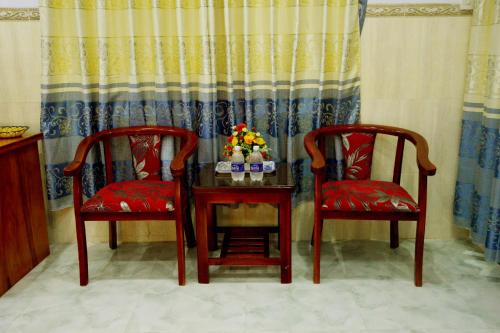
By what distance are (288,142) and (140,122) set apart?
3.04 feet

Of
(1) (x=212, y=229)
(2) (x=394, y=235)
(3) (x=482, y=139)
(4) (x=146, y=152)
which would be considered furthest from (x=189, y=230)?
(3) (x=482, y=139)

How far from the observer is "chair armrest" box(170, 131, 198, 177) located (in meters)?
2.52

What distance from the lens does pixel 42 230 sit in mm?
3025

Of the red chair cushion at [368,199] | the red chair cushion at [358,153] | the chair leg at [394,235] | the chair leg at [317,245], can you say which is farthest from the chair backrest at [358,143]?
the chair leg at [317,245]

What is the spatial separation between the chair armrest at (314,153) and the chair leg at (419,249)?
59 cm

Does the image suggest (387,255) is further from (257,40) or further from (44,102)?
(44,102)

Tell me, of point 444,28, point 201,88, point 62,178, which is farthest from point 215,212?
point 444,28

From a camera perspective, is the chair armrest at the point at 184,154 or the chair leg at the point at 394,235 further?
the chair leg at the point at 394,235

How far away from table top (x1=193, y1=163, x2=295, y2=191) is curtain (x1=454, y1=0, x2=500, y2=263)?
44.0 inches

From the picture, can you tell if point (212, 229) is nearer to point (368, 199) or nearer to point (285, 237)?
point (285, 237)

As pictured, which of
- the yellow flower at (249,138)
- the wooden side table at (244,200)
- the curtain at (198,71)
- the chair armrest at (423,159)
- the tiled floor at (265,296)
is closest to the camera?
the tiled floor at (265,296)

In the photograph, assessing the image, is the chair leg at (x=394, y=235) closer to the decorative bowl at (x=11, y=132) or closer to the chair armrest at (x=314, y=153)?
the chair armrest at (x=314, y=153)

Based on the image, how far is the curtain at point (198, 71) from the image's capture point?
2889mm

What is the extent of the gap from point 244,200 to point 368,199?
0.66 meters
